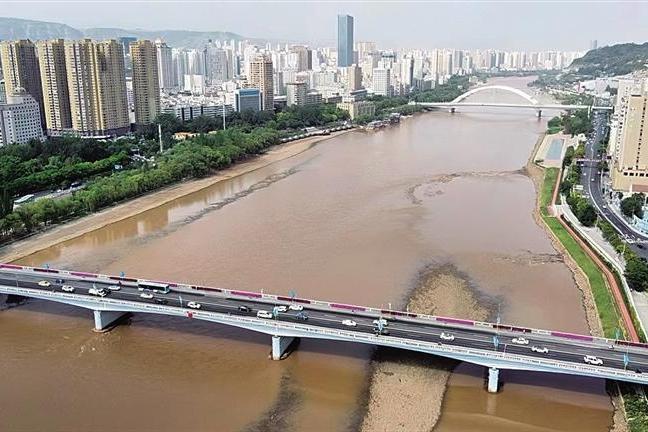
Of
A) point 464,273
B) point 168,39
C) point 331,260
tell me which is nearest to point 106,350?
point 331,260

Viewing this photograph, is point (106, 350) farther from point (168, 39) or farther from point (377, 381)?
point (168, 39)

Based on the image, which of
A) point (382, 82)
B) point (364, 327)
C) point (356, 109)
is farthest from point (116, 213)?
point (382, 82)

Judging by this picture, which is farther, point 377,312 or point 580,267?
point 580,267

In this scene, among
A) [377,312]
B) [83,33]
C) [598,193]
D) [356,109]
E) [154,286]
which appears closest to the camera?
[377,312]

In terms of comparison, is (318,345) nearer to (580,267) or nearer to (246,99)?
(580,267)

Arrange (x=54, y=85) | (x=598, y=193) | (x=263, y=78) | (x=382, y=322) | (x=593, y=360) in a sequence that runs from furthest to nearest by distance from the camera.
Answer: (x=263, y=78) → (x=54, y=85) → (x=598, y=193) → (x=382, y=322) → (x=593, y=360)

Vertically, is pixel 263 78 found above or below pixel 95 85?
above

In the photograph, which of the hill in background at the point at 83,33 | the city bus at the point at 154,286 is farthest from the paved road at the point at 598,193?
the hill in background at the point at 83,33

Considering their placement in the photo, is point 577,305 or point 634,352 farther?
point 577,305
